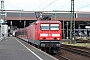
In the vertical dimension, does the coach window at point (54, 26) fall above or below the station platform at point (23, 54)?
above

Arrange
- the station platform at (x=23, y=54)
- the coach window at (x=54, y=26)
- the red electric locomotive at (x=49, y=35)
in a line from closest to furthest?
the station platform at (x=23, y=54), the red electric locomotive at (x=49, y=35), the coach window at (x=54, y=26)

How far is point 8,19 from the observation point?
3474 inches

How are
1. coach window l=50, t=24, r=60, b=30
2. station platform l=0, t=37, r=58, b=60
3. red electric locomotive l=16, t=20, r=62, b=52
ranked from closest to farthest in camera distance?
station platform l=0, t=37, r=58, b=60 → red electric locomotive l=16, t=20, r=62, b=52 → coach window l=50, t=24, r=60, b=30

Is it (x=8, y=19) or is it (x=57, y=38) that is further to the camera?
(x=8, y=19)

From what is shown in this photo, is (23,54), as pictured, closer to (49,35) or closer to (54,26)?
(49,35)

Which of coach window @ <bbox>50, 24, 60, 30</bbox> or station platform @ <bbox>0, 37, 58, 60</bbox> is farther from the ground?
coach window @ <bbox>50, 24, 60, 30</bbox>

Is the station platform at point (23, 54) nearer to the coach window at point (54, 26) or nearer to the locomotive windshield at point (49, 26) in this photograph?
the locomotive windshield at point (49, 26)

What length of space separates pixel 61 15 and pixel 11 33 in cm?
5310

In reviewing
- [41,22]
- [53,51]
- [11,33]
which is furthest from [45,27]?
[11,33]

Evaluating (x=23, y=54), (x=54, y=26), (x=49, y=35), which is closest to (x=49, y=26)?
(x=54, y=26)

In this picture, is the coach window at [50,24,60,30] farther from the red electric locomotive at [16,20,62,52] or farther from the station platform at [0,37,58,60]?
the station platform at [0,37,58,60]

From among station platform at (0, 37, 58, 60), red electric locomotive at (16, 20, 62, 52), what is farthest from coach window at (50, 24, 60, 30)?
station platform at (0, 37, 58, 60)

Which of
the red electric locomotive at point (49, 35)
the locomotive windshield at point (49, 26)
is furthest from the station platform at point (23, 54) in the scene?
the locomotive windshield at point (49, 26)

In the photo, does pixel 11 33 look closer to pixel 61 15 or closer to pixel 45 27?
pixel 61 15
